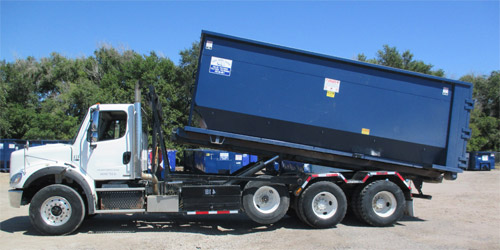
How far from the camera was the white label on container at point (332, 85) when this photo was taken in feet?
25.1

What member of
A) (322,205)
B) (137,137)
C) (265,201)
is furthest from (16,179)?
(322,205)

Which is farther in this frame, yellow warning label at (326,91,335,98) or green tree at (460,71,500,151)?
green tree at (460,71,500,151)

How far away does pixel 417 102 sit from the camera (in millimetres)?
7980

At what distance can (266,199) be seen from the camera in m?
7.66

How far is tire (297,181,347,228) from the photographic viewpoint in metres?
7.65

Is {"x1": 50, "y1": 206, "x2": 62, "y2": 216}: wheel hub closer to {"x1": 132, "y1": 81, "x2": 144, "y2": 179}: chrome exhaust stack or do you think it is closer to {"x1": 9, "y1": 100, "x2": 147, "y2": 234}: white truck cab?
{"x1": 9, "y1": 100, "x2": 147, "y2": 234}: white truck cab

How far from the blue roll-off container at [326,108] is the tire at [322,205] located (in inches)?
26.9

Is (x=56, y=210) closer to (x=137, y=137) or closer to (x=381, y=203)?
(x=137, y=137)

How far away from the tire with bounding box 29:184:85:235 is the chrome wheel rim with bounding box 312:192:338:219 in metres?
4.86

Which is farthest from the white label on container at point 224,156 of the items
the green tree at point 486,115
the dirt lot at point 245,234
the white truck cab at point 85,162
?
the green tree at point 486,115

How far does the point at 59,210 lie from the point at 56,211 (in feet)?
0.19

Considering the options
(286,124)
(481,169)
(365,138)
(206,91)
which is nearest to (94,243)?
(206,91)

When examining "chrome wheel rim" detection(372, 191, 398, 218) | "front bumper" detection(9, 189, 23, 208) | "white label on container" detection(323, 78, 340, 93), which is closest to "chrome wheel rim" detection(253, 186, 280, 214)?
"chrome wheel rim" detection(372, 191, 398, 218)

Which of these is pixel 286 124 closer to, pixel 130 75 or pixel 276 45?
pixel 276 45
